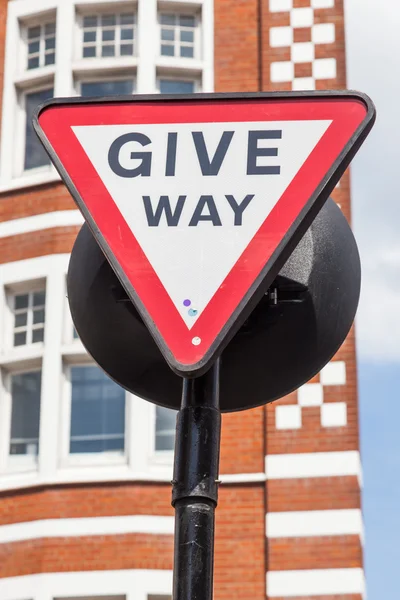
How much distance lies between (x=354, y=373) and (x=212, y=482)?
30.3ft

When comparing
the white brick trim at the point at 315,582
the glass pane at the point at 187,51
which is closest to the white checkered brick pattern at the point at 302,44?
the glass pane at the point at 187,51

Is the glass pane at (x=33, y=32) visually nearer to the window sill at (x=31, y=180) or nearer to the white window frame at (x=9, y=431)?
the window sill at (x=31, y=180)

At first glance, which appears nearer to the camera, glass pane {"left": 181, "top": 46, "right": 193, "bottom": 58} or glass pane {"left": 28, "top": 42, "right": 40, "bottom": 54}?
glass pane {"left": 181, "top": 46, "right": 193, "bottom": 58}

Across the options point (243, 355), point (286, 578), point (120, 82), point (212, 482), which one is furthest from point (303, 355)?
point (120, 82)

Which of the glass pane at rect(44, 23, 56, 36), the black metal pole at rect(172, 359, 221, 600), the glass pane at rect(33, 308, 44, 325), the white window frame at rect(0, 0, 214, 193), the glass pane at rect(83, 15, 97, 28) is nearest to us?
the black metal pole at rect(172, 359, 221, 600)

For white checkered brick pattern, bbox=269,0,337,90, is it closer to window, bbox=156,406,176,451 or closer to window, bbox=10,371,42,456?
window, bbox=156,406,176,451

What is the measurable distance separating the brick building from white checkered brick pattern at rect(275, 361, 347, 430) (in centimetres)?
1

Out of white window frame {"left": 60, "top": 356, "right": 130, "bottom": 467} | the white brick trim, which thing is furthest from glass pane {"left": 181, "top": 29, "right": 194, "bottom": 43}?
the white brick trim

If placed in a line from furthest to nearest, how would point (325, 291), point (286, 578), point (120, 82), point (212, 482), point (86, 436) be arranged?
point (120, 82)
point (86, 436)
point (286, 578)
point (325, 291)
point (212, 482)

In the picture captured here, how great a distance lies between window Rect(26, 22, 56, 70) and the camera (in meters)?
13.3

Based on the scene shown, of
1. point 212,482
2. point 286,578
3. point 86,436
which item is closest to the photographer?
point 212,482

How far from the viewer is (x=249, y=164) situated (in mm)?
2504

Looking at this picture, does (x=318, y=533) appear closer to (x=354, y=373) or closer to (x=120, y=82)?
(x=354, y=373)

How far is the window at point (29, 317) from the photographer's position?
481 inches
